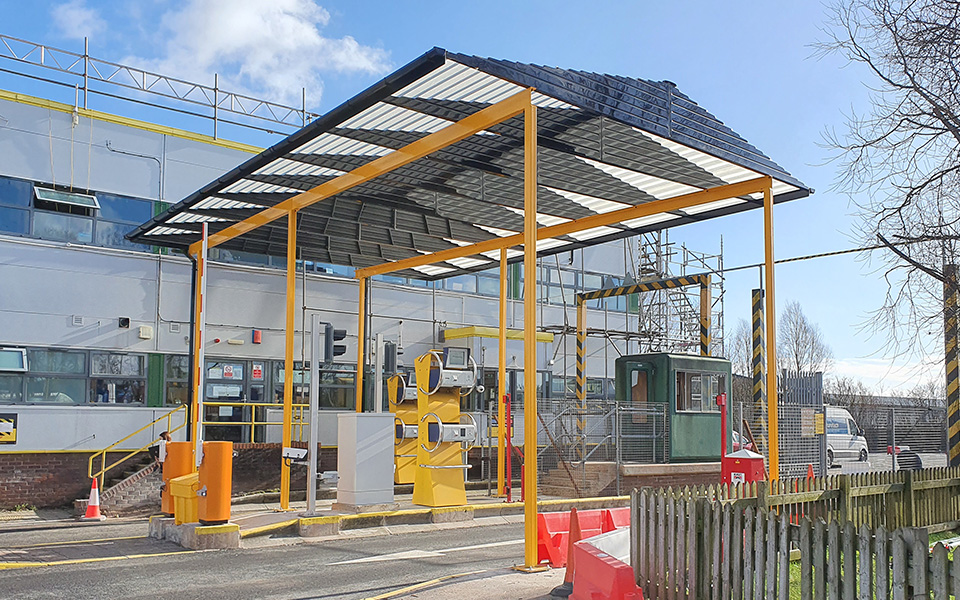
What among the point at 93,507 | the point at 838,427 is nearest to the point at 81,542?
the point at 93,507

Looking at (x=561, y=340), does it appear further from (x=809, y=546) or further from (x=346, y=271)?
(x=809, y=546)

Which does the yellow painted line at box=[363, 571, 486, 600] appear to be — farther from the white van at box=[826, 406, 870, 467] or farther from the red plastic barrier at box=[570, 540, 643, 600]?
the white van at box=[826, 406, 870, 467]

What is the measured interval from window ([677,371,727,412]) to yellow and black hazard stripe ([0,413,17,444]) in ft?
47.1

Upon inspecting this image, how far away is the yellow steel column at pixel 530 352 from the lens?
10.2 meters

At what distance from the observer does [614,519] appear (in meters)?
11.9

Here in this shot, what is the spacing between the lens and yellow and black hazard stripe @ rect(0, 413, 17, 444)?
17.3m

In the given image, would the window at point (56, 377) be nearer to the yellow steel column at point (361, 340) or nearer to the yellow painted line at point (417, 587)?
the yellow steel column at point (361, 340)

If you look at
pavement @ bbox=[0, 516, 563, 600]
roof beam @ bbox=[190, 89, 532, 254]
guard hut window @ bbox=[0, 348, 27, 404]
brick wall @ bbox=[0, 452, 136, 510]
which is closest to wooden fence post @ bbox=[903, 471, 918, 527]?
pavement @ bbox=[0, 516, 563, 600]

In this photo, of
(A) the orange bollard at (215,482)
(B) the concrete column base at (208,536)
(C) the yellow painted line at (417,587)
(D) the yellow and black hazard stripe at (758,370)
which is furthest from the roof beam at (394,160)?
(D) the yellow and black hazard stripe at (758,370)

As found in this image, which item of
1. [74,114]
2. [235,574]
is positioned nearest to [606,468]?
[235,574]

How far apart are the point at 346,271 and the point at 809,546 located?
17.8 meters

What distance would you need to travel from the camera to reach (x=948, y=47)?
10.6 metres

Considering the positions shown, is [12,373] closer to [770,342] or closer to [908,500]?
[770,342]

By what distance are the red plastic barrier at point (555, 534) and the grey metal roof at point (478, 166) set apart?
5111mm
